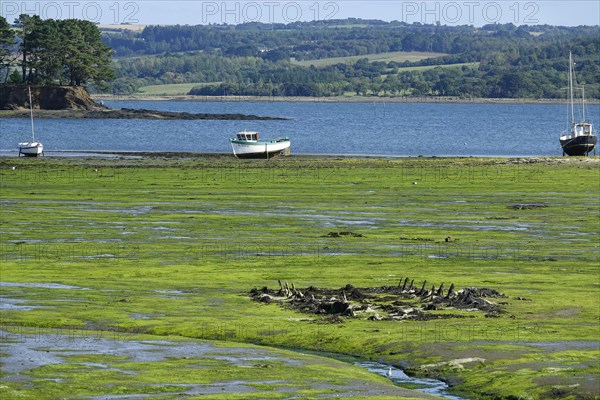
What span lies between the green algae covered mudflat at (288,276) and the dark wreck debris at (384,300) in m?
0.41

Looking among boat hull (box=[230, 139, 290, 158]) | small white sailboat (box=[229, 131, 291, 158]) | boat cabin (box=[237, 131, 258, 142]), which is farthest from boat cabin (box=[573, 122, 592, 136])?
boat cabin (box=[237, 131, 258, 142])

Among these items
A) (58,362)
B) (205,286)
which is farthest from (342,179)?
(58,362)

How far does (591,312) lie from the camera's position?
40.6m

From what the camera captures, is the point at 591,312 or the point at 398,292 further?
the point at 398,292

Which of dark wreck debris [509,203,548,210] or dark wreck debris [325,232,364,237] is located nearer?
dark wreck debris [325,232,364,237]

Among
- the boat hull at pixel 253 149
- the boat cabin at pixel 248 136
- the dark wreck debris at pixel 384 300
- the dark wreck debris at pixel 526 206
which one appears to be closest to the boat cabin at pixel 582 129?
the boat hull at pixel 253 149

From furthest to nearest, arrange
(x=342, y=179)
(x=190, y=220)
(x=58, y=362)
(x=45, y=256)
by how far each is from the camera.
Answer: (x=342, y=179) < (x=190, y=220) < (x=45, y=256) < (x=58, y=362)

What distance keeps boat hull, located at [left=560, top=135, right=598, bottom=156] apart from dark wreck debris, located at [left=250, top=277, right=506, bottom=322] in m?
91.5

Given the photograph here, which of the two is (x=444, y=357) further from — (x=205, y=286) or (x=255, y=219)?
(x=255, y=219)

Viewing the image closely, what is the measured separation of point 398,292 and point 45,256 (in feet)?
55.4

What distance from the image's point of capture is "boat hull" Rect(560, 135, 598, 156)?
133250 millimetres

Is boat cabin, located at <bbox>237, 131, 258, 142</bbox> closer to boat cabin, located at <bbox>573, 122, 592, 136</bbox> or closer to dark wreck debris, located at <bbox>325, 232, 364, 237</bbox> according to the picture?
boat cabin, located at <bbox>573, 122, 592, 136</bbox>

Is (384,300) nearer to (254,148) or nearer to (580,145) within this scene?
(254,148)

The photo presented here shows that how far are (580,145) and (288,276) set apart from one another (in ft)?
298
